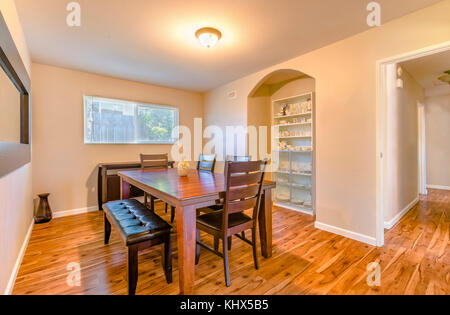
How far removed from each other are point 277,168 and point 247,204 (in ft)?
8.37

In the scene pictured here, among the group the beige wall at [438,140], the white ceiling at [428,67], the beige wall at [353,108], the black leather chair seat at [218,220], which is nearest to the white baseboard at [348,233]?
the beige wall at [353,108]

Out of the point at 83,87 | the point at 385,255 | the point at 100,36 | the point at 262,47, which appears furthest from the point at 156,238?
the point at 83,87

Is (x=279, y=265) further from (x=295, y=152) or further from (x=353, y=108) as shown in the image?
(x=295, y=152)

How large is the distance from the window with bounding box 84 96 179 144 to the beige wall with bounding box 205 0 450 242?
284 centimetres

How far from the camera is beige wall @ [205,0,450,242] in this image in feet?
6.77

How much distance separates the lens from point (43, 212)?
3.08 metres

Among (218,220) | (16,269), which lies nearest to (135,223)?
(218,220)

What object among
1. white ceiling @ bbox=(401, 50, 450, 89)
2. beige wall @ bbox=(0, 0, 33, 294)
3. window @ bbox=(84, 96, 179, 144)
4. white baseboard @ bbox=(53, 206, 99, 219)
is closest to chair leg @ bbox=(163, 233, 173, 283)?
beige wall @ bbox=(0, 0, 33, 294)

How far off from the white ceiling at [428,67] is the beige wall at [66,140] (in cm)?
487

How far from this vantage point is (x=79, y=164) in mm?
3553

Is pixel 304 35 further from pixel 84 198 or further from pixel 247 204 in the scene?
pixel 84 198

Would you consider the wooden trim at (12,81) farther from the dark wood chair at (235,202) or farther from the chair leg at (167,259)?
the dark wood chair at (235,202)

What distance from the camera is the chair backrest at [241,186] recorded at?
159cm
